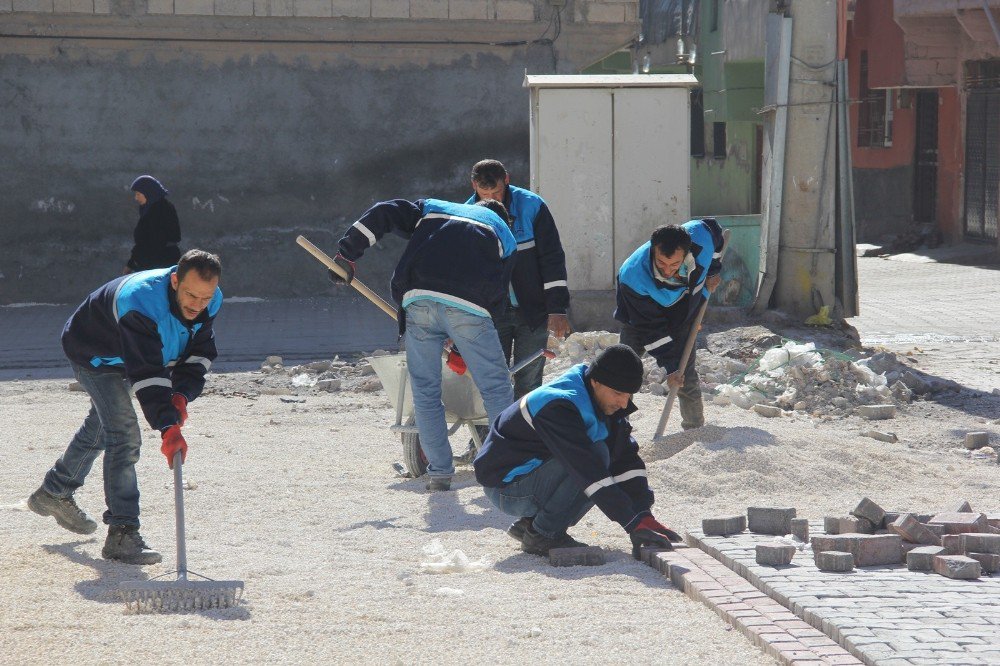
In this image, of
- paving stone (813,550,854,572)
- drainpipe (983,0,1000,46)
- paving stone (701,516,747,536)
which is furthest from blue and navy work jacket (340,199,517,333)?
drainpipe (983,0,1000,46)

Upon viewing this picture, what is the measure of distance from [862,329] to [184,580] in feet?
29.6

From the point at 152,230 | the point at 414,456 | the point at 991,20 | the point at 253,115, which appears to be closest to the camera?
the point at 414,456

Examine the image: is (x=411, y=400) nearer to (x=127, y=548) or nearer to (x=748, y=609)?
(x=127, y=548)

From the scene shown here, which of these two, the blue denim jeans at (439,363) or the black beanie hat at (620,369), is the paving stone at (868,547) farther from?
the blue denim jeans at (439,363)

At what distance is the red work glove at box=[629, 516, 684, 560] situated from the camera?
5395 mm

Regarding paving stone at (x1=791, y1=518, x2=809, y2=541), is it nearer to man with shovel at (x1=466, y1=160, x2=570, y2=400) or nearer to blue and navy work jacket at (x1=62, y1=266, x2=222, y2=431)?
Answer: man with shovel at (x1=466, y1=160, x2=570, y2=400)

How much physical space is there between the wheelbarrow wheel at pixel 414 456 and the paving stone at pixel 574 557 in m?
1.98

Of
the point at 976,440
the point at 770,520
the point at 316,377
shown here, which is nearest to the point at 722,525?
the point at 770,520

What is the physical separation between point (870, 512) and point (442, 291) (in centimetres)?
235

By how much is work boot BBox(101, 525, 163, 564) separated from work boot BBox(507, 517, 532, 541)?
1.53m

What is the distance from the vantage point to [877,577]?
496 cm

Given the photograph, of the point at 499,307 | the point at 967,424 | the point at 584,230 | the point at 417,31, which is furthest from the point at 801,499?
the point at 417,31

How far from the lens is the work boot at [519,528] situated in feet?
18.6

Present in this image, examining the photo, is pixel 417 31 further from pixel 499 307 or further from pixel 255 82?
pixel 499 307
